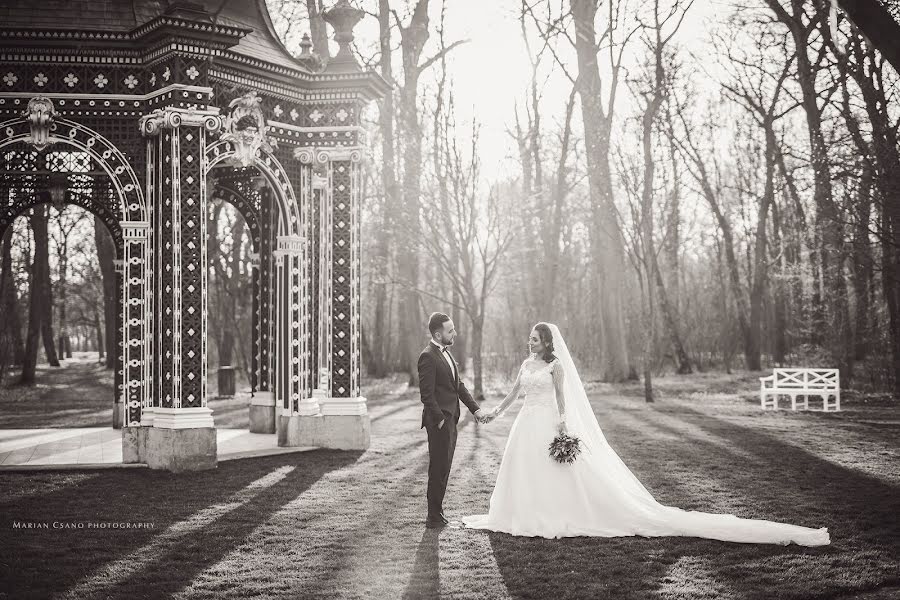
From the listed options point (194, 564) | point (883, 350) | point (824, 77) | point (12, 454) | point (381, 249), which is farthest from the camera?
point (381, 249)

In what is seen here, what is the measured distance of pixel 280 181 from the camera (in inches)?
558

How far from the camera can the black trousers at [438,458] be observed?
8367 millimetres

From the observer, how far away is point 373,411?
21.0m

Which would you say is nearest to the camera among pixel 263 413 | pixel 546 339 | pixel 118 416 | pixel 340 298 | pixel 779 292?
pixel 546 339

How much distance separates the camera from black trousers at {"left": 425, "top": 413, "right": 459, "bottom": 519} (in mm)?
8367

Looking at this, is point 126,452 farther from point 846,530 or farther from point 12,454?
point 846,530

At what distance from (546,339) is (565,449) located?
1.08 m

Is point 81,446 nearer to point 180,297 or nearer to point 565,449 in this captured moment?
point 180,297

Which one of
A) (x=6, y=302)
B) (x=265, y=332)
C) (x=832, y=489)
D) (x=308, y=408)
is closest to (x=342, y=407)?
(x=308, y=408)

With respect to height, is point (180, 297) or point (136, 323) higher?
point (180, 297)

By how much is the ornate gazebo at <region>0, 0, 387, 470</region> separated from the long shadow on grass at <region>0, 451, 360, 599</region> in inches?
36.9

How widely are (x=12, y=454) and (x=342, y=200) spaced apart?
19.9 feet

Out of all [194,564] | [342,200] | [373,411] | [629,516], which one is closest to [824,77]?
[373,411]

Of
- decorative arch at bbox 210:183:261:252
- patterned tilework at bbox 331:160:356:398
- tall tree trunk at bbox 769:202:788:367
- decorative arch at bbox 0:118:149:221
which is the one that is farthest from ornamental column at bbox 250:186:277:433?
tall tree trunk at bbox 769:202:788:367
